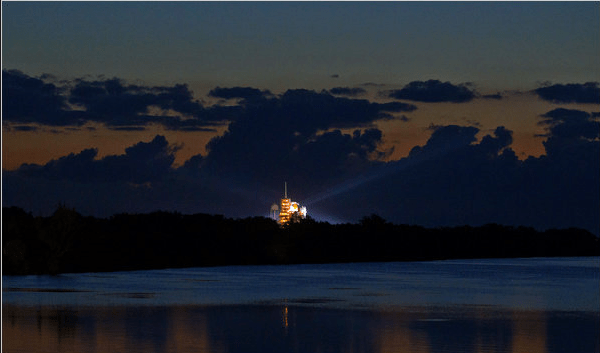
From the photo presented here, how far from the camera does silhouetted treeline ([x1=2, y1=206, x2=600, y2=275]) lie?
55.2 metres

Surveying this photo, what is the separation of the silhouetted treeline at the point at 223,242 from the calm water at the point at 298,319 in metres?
17.1

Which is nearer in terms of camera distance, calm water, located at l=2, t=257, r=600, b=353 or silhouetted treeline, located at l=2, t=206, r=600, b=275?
calm water, located at l=2, t=257, r=600, b=353

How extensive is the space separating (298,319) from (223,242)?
5514 cm

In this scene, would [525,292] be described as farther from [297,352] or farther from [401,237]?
[401,237]

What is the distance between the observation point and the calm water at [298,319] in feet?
61.3

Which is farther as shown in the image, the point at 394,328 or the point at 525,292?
the point at 525,292

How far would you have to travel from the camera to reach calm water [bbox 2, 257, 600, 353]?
18.7 meters

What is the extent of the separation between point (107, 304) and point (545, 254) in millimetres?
103108

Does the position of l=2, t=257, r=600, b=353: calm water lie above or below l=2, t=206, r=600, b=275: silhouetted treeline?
below

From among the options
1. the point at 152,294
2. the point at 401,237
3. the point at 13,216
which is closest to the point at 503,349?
the point at 152,294

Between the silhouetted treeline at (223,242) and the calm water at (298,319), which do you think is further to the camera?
the silhouetted treeline at (223,242)

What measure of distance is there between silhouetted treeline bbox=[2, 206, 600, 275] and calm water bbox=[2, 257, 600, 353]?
1707 cm

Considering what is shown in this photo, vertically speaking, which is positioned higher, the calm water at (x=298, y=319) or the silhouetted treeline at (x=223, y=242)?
the silhouetted treeline at (x=223, y=242)

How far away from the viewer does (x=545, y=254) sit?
124562 mm
